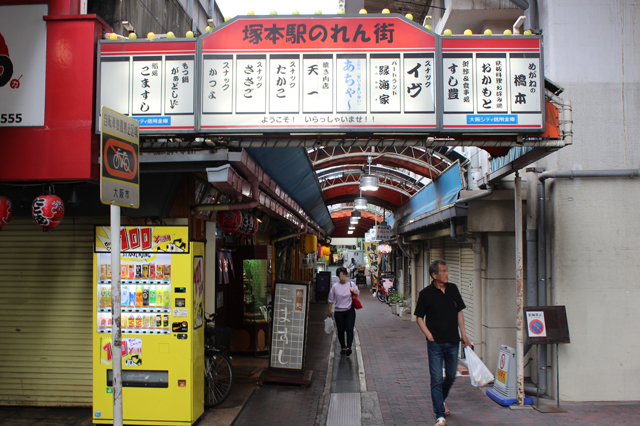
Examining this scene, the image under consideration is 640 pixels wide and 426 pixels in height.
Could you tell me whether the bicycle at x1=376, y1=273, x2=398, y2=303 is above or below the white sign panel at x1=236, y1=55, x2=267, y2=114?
below

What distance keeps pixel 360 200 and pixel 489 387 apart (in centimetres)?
1063

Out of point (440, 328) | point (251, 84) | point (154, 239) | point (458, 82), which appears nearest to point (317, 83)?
point (251, 84)

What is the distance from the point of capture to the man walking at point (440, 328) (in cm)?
584

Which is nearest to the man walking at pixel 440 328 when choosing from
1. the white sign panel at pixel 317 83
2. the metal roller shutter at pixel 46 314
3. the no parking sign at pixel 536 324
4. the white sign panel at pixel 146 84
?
the no parking sign at pixel 536 324

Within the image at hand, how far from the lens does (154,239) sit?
5.82 m

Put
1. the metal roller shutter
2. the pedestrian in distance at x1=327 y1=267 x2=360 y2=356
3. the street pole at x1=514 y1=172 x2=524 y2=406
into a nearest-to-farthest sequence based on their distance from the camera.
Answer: the metal roller shutter
the street pole at x1=514 y1=172 x2=524 y2=406
the pedestrian in distance at x1=327 y1=267 x2=360 y2=356

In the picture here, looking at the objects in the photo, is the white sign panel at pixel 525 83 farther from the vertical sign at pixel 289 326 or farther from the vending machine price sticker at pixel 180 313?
the vertical sign at pixel 289 326

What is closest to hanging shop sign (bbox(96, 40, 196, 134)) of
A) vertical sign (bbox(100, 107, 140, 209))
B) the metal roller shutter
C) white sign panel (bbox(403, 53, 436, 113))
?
vertical sign (bbox(100, 107, 140, 209))

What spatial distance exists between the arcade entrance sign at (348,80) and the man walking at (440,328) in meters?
2.07

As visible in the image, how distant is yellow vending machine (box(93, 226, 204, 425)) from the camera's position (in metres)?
5.76

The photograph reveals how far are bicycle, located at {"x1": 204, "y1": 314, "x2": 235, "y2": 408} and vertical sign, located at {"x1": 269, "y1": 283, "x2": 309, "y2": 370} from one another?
143 centimetres

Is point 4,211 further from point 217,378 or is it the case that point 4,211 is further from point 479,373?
point 479,373

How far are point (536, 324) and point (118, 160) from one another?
19.8 feet

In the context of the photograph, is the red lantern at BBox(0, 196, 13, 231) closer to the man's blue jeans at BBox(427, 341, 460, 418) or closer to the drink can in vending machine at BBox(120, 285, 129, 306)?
the drink can in vending machine at BBox(120, 285, 129, 306)
